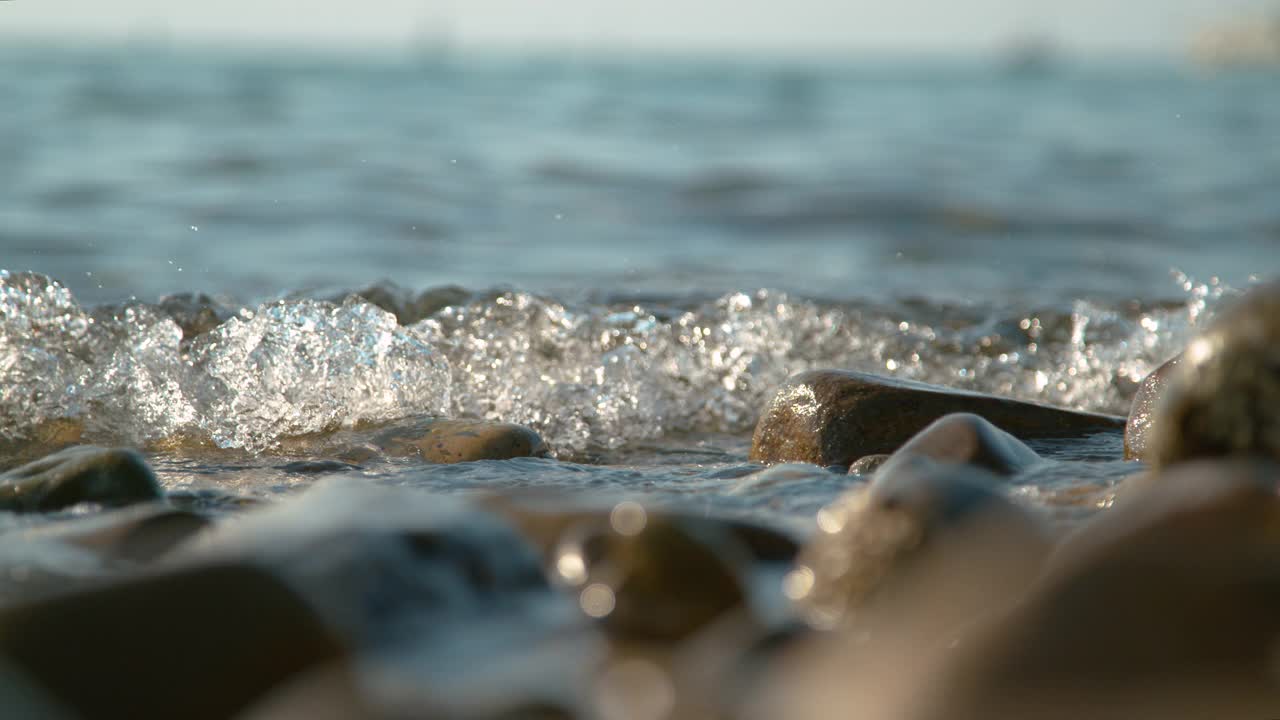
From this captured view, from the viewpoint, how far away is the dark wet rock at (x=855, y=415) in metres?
2.88

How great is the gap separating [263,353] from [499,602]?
2.22 meters

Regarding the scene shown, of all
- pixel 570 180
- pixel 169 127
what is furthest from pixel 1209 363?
pixel 169 127

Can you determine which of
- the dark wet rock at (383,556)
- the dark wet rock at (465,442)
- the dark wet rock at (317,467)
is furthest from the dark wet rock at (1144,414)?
the dark wet rock at (317,467)

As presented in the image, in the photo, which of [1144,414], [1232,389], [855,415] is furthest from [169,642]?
[1144,414]

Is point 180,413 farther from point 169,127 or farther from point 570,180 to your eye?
point 169,127

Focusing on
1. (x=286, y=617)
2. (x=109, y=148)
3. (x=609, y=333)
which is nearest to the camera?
(x=286, y=617)

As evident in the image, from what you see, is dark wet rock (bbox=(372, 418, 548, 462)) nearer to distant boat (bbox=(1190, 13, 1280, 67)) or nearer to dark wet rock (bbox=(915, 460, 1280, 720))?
dark wet rock (bbox=(915, 460, 1280, 720))

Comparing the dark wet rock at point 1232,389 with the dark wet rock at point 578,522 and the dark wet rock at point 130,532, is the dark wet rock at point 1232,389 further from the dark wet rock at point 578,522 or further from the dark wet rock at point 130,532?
the dark wet rock at point 130,532

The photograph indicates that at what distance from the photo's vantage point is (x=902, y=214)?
29.0ft

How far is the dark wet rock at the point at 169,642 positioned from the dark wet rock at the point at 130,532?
0.47 meters

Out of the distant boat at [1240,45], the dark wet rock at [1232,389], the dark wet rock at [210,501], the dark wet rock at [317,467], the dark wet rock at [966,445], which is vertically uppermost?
the distant boat at [1240,45]

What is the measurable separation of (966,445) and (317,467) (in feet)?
4.99

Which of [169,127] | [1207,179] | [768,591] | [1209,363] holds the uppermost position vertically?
Result: [169,127]

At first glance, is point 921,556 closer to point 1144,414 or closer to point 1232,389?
point 1232,389
